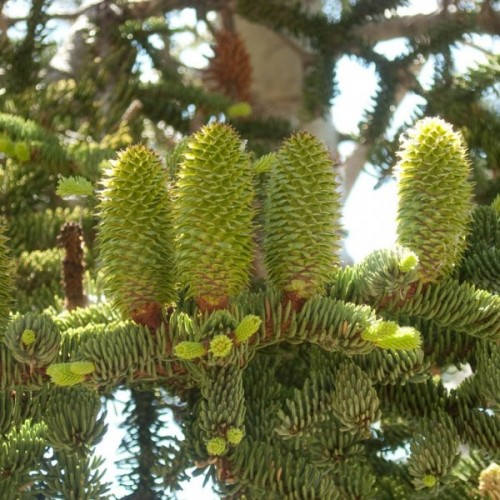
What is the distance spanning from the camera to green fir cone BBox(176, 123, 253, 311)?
0.89 meters

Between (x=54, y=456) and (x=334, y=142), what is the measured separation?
201cm

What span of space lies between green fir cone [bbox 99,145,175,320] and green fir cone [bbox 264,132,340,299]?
119 mm

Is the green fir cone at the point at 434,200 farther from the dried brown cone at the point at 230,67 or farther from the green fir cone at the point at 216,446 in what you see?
the dried brown cone at the point at 230,67

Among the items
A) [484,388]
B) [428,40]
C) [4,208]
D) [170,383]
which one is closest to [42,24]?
[4,208]

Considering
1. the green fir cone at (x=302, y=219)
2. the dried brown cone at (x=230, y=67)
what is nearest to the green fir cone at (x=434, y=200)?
the green fir cone at (x=302, y=219)

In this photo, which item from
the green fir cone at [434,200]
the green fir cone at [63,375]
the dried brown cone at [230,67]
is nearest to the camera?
the green fir cone at [63,375]

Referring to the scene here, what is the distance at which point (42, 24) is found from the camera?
193cm

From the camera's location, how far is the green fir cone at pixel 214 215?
889 mm

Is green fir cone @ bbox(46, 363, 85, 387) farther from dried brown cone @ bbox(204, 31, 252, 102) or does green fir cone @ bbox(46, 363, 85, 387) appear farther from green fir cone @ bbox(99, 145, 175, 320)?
dried brown cone @ bbox(204, 31, 252, 102)

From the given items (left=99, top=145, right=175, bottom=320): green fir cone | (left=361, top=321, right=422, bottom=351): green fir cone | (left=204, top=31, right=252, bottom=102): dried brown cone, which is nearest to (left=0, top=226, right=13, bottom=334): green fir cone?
(left=99, top=145, right=175, bottom=320): green fir cone

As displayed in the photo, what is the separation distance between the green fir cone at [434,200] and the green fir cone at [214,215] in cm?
21

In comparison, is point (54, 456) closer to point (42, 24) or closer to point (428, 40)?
point (42, 24)

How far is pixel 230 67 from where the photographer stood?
8.07 feet

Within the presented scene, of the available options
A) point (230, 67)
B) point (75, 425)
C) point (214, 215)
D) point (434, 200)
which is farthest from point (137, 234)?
point (230, 67)
